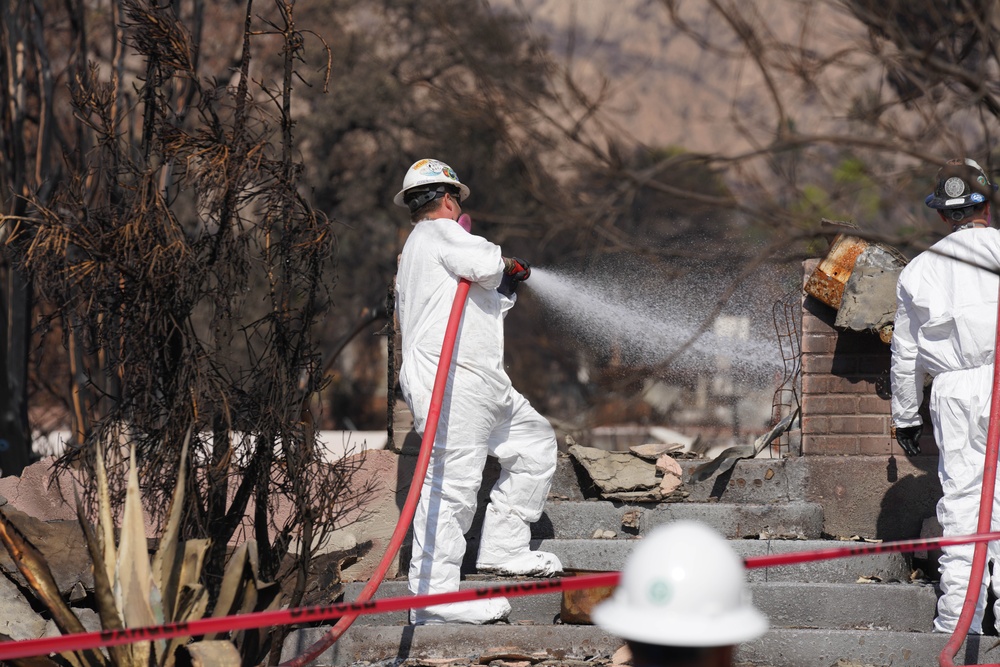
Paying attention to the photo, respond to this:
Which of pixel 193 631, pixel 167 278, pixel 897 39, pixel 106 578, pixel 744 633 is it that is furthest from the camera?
pixel 167 278

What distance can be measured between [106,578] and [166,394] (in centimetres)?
132

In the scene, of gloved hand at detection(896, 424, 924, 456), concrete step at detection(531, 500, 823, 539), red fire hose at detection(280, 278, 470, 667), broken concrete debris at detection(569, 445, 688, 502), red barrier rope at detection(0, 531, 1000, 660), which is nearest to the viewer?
red barrier rope at detection(0, 531, 1000, 660)

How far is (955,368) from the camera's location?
18.2 feet

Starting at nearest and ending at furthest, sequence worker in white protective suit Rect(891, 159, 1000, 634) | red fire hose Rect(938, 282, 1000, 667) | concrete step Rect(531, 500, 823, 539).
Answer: red fire hose Rect(938, 282, 1000, 667) < worker in white protective suit Rect(891, 159, 1000, 634) < concrete step Rect(531, 500, 823, 539)

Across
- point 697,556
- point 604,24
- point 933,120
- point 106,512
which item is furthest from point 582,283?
point 697,556

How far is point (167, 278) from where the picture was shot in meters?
A: 5.21

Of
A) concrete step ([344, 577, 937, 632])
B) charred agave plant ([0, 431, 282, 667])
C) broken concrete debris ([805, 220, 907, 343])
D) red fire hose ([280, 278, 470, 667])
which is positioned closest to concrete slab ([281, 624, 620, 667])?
red fire hose ([280, 278, 470, 667])

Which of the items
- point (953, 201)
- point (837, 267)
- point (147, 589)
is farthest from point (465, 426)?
point (953, 201)

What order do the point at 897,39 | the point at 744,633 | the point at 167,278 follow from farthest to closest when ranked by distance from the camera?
the point at 167,278 → the point at 897,39 → the point at 744,633

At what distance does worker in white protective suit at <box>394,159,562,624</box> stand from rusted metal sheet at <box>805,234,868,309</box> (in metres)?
1.90

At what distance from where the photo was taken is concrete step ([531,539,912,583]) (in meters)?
5.79

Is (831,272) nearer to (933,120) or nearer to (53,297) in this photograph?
(933,120)

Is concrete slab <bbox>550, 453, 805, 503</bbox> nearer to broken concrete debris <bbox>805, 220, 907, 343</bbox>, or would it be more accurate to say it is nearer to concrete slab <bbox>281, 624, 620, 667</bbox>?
broken concrete debris <bbox>805, 220, 907, 343</bbox>

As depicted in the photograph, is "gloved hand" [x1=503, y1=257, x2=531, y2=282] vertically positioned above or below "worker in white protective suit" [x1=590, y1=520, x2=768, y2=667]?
above
